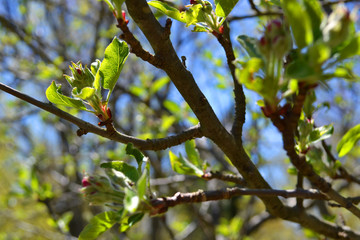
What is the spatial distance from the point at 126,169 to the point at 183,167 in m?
0.31

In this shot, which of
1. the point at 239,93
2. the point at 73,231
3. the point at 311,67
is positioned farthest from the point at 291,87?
the point at 73,231

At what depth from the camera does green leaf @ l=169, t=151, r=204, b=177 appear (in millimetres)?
1128

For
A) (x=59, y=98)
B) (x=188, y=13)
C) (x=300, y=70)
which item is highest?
(x=188, y=13)

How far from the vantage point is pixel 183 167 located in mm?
1144

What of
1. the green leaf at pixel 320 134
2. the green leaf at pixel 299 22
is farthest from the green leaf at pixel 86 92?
the green leaf at pixel 320 134

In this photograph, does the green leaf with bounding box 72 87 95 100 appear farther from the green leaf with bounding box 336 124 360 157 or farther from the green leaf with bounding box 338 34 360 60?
the green leaf with bounding box 336 124 360 157

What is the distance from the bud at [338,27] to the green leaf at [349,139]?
1.97 feet

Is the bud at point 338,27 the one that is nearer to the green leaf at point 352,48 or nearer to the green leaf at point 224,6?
the green leaf at point 352,48

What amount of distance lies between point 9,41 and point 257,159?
3.54 metres

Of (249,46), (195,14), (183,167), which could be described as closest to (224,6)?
(195,14)

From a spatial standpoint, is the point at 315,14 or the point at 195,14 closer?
the point at 315,14

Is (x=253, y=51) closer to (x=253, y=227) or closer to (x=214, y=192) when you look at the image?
(x=214, y=192)

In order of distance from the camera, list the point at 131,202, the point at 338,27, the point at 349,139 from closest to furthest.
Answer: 1. the point at 338,27
2. the point at 131,202
3. the point at 349,139

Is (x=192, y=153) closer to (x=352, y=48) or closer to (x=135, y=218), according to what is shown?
(x=135, y=218)
